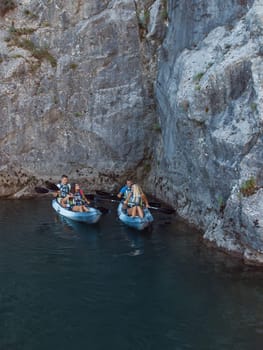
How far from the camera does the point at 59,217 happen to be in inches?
803

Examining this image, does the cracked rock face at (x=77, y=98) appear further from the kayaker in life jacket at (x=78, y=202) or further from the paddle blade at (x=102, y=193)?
the kayaker in life jacket at (x=78, y=202)

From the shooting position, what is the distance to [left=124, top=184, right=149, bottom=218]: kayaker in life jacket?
1872cm

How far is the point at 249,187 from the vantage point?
13.8 m

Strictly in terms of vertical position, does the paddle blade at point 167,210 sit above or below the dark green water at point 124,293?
above

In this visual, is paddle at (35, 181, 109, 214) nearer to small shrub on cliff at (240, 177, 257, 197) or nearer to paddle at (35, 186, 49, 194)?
paddle at (35, 186, 49, 194)

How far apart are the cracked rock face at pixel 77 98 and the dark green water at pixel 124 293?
7.45 meters

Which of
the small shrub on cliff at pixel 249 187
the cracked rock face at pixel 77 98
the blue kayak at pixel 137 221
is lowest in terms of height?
the blue kayak at pixel 137 221

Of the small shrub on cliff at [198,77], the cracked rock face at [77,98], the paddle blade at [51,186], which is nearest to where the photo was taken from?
the small shrub on cliff at [198,77]

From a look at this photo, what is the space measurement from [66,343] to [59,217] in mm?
10761

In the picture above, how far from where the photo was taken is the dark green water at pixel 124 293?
1012 cm

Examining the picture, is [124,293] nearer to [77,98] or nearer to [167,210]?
[167,210]

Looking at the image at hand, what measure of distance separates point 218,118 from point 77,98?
11018 mm

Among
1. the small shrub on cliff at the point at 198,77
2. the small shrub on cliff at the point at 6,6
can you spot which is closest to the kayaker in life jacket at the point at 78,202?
the small shrub on cliff at the point at 198,77

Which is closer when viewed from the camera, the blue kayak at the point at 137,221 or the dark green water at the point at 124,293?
the dark green water at the point at 124,293
